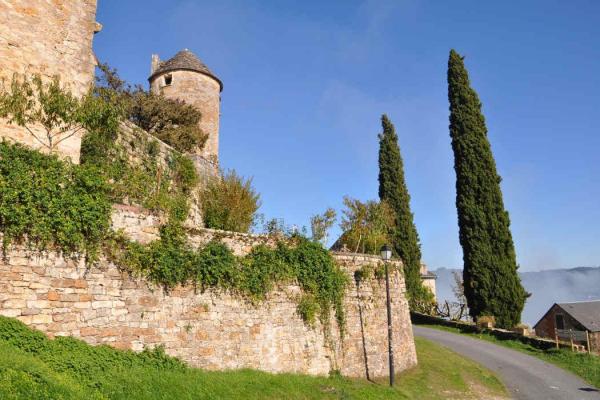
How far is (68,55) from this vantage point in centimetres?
1245

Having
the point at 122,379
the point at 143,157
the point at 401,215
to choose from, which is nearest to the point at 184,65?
the point at 143,157

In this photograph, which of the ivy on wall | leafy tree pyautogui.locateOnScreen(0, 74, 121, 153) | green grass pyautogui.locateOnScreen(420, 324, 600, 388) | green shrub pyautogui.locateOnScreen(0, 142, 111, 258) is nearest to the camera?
green shrub pyautogui.locateOnScreen(0, 142, 111, 258)

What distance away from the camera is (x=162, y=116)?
22.5m

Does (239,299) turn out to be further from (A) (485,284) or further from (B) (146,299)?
(A) (485,284)

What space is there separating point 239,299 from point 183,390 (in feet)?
12.1

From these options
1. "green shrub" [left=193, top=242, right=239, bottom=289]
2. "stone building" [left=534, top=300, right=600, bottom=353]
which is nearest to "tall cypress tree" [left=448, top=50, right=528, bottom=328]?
"stone building" [left=534, top=300, right=600, bottom=353]

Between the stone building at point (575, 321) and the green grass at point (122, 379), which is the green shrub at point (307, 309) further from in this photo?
the stone building at point (575, 321)

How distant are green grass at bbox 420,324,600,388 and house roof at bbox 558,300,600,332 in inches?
499

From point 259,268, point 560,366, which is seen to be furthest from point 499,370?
point 259,268

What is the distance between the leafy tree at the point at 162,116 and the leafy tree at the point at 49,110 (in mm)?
10240

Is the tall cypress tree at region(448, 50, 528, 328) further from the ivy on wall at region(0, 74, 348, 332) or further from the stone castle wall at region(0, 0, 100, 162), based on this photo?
the stone castle wall at region(0, 0, 100, 162)

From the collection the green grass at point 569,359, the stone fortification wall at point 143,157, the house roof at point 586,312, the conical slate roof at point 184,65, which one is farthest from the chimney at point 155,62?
the house roof at point 586,312

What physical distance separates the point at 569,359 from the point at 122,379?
69.4ft

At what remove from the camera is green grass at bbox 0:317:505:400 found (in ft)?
22.7
